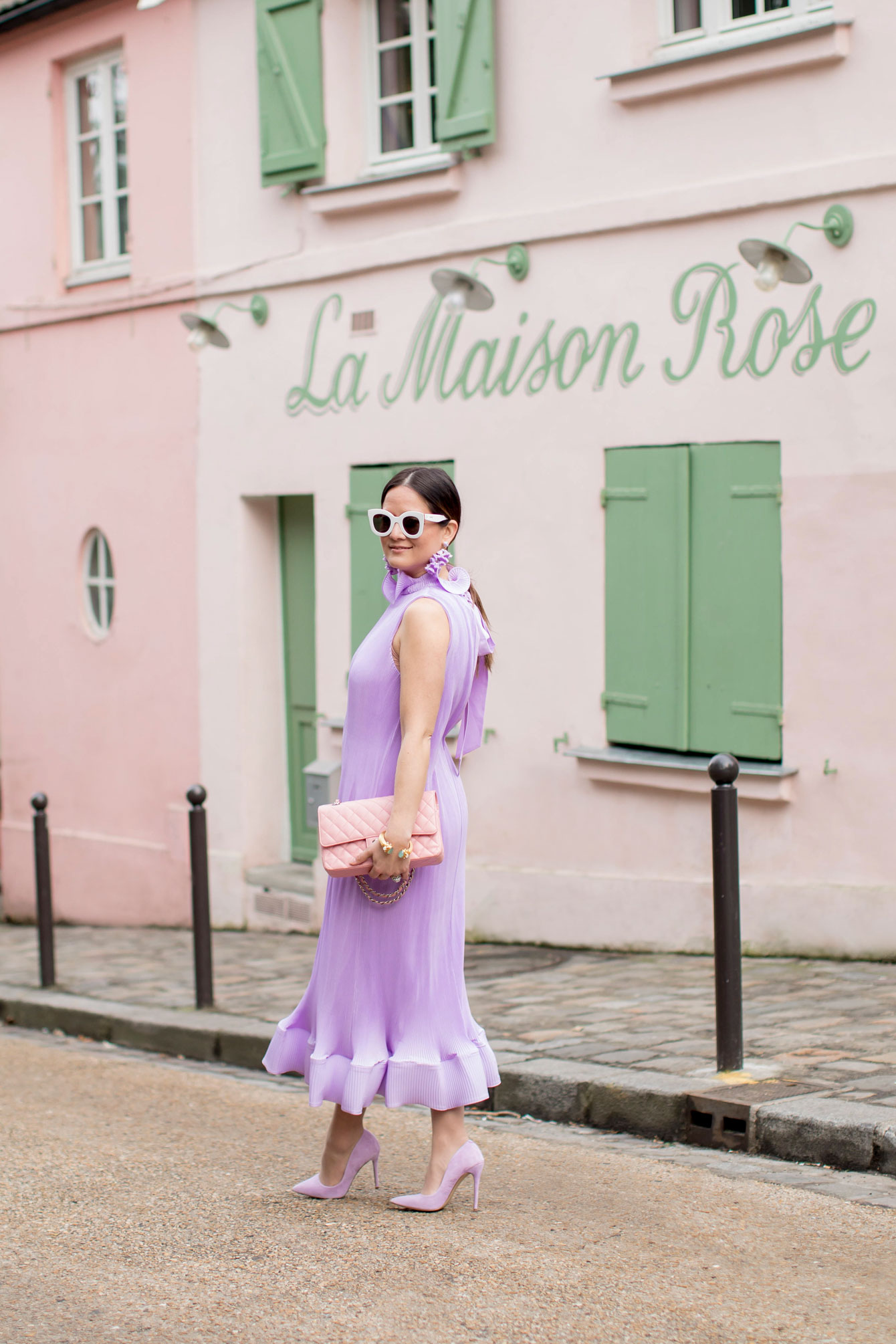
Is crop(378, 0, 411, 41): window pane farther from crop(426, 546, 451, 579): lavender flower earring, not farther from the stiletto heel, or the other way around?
the stiletto heel

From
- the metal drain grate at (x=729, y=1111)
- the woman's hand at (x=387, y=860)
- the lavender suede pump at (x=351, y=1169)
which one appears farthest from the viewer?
the metal drain grate at (x=729, y=1111)

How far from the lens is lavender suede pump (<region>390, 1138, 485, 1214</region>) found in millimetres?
4379

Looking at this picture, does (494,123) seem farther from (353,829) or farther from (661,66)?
(353,829)

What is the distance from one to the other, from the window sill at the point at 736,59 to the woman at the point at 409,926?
13.9ft

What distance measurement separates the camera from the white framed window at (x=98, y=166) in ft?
38.0

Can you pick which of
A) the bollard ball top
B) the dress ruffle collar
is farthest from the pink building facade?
the dress ruffle collar

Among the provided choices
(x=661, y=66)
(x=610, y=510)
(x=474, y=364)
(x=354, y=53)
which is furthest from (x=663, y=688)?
(x=354, y=53)

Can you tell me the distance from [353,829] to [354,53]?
22.8ft

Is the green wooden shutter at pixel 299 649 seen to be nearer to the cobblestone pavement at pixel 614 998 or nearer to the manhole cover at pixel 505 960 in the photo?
the cobblestone pavement at pixel 614 998

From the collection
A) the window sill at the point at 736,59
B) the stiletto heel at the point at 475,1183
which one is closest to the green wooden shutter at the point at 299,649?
the window sill at the point at 736,59

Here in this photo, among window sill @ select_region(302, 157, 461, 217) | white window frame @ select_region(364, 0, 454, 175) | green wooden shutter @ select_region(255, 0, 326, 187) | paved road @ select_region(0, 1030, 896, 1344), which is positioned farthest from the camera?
green wooden shutter @ select_region(255, 0, 326, 187)

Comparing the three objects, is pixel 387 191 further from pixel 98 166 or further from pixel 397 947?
pixel 397 947

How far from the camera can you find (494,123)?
29.5 ft

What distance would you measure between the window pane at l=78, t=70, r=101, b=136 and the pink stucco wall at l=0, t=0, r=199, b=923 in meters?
0.17
